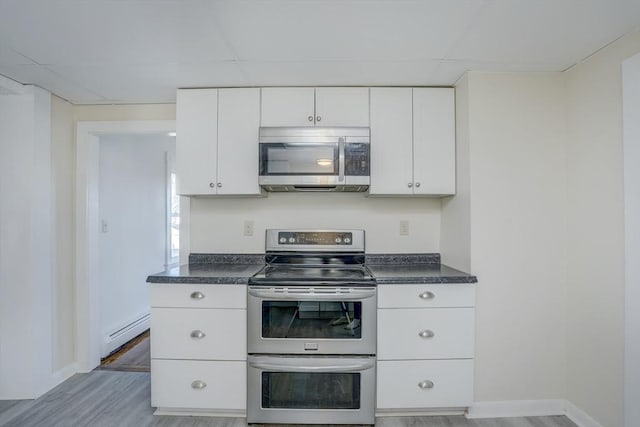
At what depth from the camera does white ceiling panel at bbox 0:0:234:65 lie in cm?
143

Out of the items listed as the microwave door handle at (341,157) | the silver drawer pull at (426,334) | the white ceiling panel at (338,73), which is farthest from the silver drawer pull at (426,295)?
the white ceiling panel at (338,73)

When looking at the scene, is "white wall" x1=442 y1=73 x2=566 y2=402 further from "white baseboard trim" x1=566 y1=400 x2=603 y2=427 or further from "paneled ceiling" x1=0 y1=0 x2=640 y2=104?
"paneled ceiling" x1=0 y1=0 x2=640 y2=104

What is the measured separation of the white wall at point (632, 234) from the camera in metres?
1.58

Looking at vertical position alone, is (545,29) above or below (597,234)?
above

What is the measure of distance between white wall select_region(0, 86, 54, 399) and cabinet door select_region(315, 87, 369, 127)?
79.1 inches

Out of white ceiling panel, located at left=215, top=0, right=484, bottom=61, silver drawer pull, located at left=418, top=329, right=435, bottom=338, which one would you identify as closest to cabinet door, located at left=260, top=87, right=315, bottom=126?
white ceiling panel, located at left=215, top=0, right=484, bottom=61

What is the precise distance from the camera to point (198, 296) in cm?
196

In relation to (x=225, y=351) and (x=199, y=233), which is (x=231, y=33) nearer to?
(x=199, y=233)

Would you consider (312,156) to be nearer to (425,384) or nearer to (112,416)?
(425,384)

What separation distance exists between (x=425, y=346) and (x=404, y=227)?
903 mm

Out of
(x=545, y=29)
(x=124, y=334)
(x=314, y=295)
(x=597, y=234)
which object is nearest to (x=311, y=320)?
(x=314, y=295)

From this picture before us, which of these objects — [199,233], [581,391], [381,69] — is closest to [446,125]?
[381,69]

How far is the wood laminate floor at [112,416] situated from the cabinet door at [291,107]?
6.41 feet

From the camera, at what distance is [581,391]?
6.32 feet
